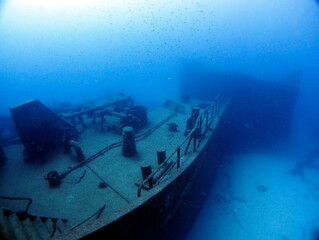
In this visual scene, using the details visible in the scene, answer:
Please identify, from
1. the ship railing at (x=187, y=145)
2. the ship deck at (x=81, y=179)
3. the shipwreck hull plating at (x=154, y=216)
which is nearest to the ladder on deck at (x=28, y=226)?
the ship deck at (x=81, y=179)

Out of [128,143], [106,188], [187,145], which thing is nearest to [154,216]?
[106,188]

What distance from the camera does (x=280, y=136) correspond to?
17.9m

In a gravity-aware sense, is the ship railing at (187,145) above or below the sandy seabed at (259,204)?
above

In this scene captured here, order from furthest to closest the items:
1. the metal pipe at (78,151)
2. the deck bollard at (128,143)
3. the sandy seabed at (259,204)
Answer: the sandy seabed at (259,204) < the deck bollard at (128,143) < the metal pipe at (78,151)

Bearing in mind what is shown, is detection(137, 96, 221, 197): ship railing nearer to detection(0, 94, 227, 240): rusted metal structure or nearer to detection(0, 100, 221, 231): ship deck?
detection(0, 94, 227, 240): rusted metal structure

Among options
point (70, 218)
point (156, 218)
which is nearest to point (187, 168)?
point (156, 218)

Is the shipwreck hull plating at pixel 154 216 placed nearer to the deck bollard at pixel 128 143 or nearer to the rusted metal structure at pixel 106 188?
the rusted metal structure at pixel 106 188

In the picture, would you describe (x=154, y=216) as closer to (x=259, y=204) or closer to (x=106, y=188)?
(x=106, y=188)

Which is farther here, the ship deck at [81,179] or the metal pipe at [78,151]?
the metal pipe at [78,151]

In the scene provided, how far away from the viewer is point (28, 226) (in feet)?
15.6

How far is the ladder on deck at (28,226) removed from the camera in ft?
13.8

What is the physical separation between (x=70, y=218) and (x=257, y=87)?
18.3 metres

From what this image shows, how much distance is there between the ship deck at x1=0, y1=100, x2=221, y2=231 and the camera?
19.0 ft

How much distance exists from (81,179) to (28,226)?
2386mm
